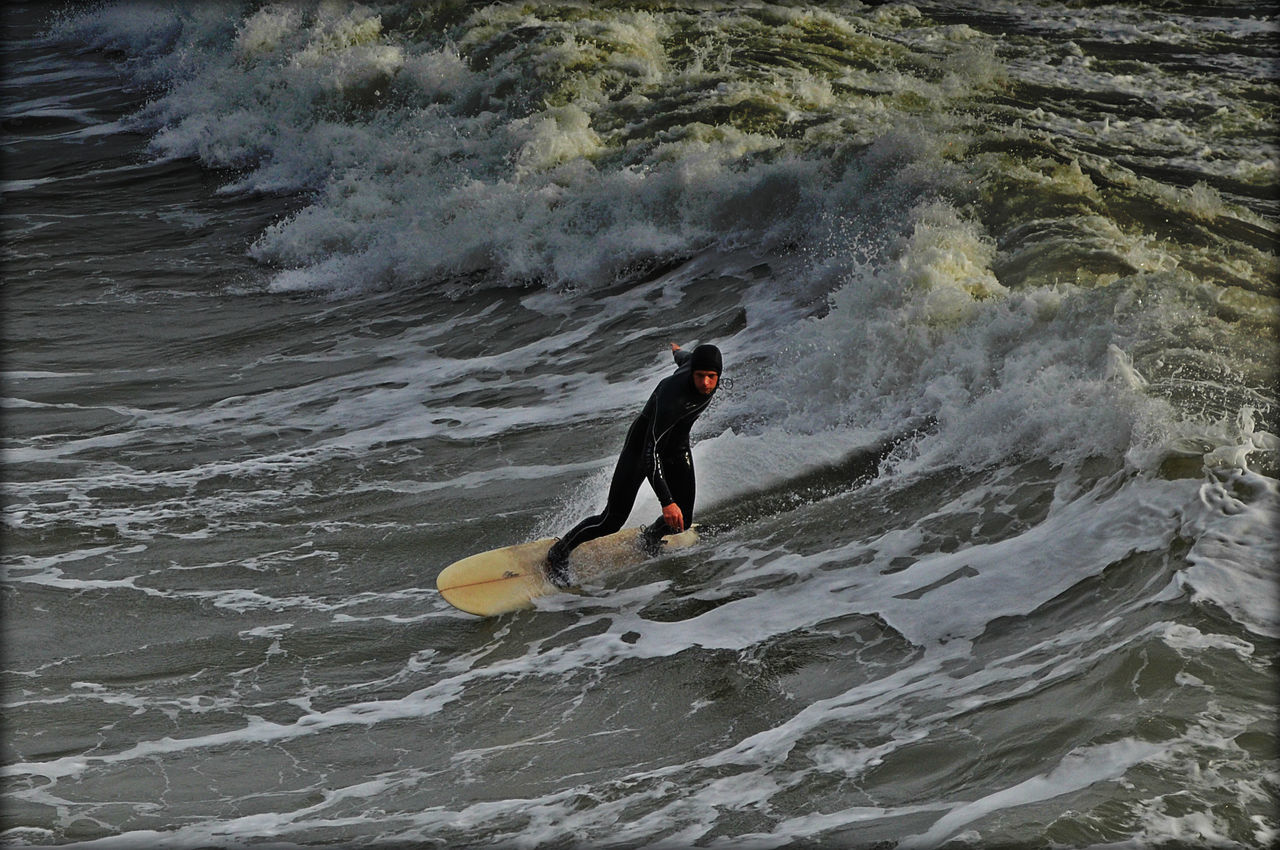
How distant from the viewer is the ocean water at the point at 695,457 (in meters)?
4.94

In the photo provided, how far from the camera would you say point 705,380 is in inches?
262

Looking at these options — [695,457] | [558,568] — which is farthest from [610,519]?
[695,457]

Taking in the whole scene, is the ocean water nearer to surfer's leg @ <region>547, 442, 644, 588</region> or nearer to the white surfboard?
the white surfboard

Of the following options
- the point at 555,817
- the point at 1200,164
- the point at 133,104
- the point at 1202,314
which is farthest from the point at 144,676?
the point at 133,104

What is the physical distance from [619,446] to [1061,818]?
5044 mm

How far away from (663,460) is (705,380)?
2.17 ft

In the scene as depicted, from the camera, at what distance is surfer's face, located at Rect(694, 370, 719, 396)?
664cm

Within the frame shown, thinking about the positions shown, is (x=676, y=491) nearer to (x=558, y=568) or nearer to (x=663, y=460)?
(x=663, y=460)

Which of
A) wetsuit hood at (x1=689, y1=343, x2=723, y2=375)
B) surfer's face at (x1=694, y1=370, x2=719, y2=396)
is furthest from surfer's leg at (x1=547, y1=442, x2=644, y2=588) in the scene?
wetsuit hood at (x1=689, y1=343, x2=723, y2=375)

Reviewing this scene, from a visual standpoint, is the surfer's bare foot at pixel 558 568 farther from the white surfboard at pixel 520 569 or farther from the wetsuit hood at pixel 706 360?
the wetsuit hood at pixel 706 360

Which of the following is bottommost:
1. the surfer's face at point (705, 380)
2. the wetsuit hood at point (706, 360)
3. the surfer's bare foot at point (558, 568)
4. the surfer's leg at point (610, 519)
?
the surfer's bare foot at point (558, 568)

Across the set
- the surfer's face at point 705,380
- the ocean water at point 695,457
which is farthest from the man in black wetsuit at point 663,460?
the ocean water at point 695,457

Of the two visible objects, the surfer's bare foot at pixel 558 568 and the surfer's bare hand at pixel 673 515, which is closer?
the surfer's bare hand at pixel 673 515

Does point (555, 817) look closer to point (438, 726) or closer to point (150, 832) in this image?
point (438, 726)
